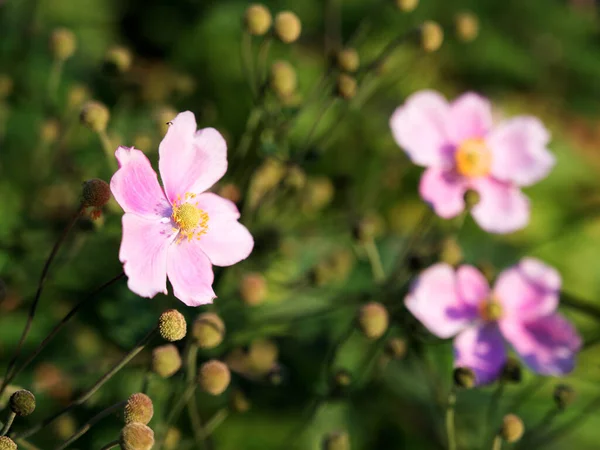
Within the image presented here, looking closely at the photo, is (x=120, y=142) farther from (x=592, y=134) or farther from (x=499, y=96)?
(x=592, y=134)

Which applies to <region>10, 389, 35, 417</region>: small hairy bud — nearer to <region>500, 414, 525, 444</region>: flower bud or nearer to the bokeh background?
the bokeh background

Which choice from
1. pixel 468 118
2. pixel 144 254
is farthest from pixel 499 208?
pixel 144 254

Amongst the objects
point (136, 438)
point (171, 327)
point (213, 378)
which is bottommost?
point (213, 378)

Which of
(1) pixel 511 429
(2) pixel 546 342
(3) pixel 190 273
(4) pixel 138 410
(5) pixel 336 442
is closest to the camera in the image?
(4) pixel 138 410

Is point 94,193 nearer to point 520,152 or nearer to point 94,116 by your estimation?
point 94,116

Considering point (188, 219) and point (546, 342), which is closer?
point (188, 219)

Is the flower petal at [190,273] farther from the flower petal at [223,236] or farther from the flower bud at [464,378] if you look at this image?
the flower bud at [464,378]

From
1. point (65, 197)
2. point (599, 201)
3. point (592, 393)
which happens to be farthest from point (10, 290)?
point (599, 201)

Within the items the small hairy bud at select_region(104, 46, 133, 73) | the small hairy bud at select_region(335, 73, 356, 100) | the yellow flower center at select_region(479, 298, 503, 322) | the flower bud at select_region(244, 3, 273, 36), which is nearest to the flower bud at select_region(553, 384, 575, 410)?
the yellow flower center at select_region(479, 298, 503, 322)
